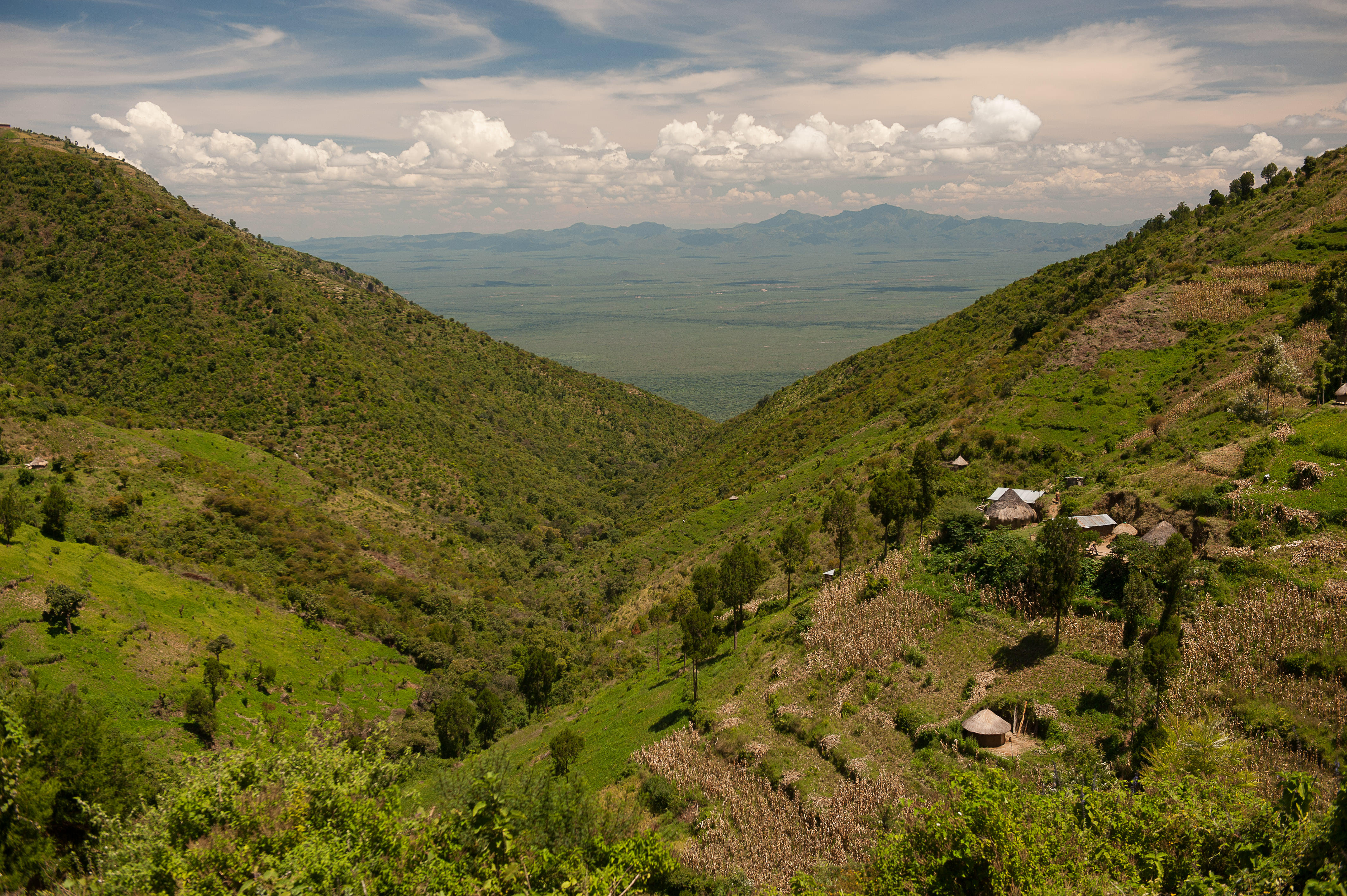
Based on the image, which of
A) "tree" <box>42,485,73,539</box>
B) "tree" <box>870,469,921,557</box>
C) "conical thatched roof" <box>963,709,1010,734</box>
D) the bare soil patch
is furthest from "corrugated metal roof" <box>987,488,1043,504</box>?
"tree" <box>42,485,73,539</box>

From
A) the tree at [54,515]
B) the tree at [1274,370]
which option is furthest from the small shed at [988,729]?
the tree at [54,515]

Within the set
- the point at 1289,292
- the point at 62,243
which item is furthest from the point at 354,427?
the point at 1289,292

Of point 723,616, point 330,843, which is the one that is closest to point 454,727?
point 723,616

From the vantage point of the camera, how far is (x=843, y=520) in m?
30.7

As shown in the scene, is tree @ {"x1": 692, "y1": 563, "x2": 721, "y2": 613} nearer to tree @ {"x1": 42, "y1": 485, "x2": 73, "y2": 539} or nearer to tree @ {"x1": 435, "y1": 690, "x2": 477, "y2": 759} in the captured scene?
tree @ {"x1": 435, "y1": 690, "x2": 477, "y2": 759}

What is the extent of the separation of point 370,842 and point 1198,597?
23.1 metres

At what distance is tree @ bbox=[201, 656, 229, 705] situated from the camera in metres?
28.2

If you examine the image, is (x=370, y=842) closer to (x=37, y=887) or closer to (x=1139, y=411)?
(x=37, y=887)

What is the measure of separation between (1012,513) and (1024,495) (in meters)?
1.61

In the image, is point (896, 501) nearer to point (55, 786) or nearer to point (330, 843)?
point (330, 843)

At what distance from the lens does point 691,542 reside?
58469 mm

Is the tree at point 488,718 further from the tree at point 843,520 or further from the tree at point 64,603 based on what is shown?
the tree at point 843,520

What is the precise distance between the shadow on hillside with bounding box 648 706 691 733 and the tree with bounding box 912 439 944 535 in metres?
14.1

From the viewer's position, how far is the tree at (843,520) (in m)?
30.7
